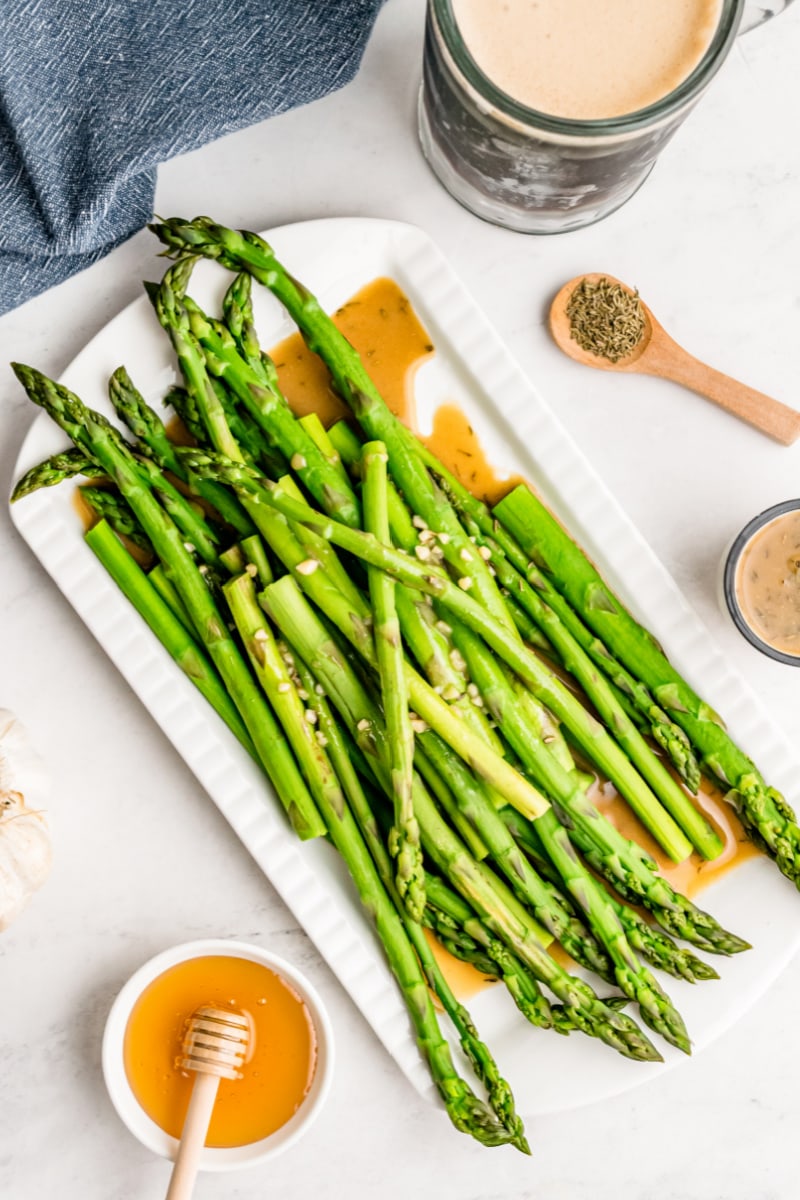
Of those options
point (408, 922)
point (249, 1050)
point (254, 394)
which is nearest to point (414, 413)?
point (254, 394)

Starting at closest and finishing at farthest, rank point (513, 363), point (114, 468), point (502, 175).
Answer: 1. point (502, 175)
2. point (114, 468)
3. point (513, 363)

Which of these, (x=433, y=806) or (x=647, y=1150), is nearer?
(x=433, y=806)

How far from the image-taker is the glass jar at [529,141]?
1.65 m

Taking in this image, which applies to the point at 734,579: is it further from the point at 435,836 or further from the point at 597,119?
the point at 597,119

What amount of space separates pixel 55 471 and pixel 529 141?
1110mm

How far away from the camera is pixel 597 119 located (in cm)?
166

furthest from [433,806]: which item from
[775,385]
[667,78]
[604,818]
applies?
[667,78]

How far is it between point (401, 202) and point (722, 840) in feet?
5.23

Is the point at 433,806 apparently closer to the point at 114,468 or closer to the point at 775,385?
the point at 114,468

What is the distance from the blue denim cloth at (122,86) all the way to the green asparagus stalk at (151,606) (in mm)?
597

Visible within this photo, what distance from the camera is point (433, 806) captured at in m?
2.06

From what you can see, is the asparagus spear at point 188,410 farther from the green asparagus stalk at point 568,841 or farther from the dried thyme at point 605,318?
the dried thyme at point 605,318

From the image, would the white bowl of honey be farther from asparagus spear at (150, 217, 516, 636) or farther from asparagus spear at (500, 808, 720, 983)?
asparagus spear at (150, 217, 516, 636)

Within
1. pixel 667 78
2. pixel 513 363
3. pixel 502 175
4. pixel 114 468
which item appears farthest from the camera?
pixel 513 363
